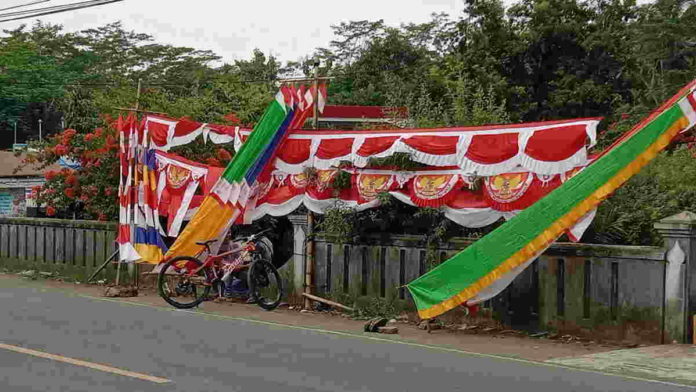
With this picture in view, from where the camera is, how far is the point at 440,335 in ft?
41.9

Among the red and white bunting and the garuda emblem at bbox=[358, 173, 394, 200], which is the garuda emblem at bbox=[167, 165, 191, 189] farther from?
the garuda emblem at bbox=[358, 173, 394, 200]

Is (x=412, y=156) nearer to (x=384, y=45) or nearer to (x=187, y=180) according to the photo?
(x=187, y=180)

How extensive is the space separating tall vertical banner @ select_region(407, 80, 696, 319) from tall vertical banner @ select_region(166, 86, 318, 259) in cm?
449

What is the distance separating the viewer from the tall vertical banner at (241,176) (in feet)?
51.4

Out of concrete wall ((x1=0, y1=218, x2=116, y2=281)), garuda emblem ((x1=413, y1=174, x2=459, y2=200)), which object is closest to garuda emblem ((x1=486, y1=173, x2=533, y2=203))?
garuda emblem ((x1=413, y1=174, x2=459, y2=200))

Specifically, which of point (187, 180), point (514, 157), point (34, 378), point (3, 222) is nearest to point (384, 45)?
point (3, 222)

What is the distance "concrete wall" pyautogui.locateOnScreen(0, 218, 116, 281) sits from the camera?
774 inches

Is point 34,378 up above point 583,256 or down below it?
below

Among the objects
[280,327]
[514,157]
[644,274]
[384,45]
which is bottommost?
[280,327]

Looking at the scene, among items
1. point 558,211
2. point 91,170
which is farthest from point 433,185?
point 91,170

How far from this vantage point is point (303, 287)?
51.5ft

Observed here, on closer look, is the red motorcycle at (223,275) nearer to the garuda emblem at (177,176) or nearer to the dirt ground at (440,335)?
the dirt ground at (440,335)

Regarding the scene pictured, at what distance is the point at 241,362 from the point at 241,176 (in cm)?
647

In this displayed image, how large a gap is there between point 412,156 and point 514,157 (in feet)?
5.64
